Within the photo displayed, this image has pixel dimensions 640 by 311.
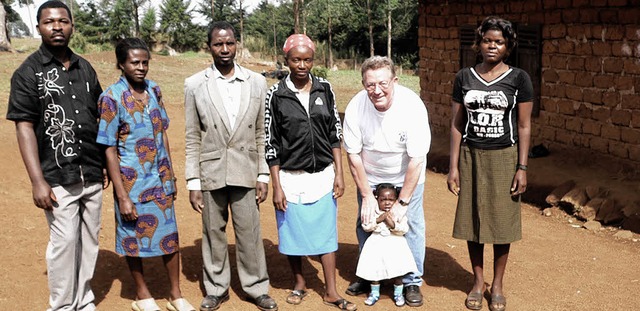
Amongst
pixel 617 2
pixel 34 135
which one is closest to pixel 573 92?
pixel 617 2

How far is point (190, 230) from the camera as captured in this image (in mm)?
5980

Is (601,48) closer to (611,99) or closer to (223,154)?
(611,99)

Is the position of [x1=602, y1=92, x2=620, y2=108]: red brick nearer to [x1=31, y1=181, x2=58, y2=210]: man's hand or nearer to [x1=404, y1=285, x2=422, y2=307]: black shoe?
[x1=404, y1=285, x2=422, y2=307]: black shoe

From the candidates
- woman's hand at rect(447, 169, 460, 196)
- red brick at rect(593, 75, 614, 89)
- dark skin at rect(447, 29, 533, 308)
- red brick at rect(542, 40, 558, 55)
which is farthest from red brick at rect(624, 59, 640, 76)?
woman's hand at rect(447, 169, 460, 196)

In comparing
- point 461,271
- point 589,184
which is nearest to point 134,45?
point 461,271

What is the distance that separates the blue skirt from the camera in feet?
13.4

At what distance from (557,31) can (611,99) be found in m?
1.14

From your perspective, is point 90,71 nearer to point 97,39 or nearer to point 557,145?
point 557,145

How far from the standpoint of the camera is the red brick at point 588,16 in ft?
22.3

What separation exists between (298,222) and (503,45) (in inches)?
66.3

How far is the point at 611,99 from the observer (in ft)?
21.9

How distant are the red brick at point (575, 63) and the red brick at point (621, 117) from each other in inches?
27.0

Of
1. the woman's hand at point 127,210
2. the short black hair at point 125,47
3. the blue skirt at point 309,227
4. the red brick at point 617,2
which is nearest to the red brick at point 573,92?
the red brick at point 617,2

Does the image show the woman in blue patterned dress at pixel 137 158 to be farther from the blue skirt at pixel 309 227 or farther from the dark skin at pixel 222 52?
the blue skirt at pixel 309 227
